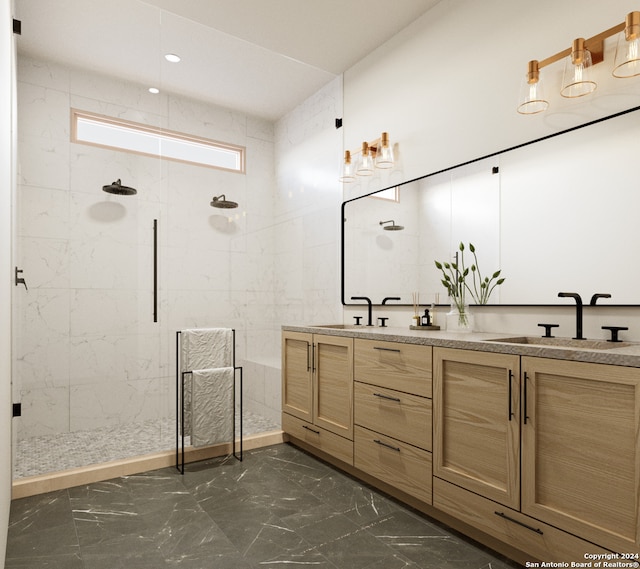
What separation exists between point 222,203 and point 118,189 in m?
0.64

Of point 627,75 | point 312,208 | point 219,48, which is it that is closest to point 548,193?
point 627,75

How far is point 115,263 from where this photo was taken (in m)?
2.63

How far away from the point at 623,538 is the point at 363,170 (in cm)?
257

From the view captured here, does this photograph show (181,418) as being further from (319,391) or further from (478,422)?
(478,422)

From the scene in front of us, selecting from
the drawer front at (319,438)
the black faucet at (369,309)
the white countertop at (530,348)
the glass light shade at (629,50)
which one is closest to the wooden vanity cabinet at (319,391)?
the drawer front at (319,438)

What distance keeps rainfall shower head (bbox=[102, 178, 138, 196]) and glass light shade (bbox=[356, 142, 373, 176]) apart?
1563 millimetres

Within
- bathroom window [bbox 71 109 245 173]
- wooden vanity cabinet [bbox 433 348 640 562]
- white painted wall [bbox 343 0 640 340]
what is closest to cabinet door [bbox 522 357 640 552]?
wooden vanity cabinet [bbox 433 348 640 562]

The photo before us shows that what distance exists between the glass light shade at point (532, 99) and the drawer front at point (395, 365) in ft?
4.18

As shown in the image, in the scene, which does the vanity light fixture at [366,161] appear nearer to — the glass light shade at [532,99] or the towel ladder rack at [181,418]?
the glass light shade at [532,99]

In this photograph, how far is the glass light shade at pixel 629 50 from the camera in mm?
1733

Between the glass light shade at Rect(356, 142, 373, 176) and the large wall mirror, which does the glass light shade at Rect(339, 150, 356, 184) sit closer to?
the glass light shade at Rect(356, 142, 373, 176)

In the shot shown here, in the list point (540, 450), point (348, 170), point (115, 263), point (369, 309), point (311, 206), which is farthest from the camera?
point (311, 206)

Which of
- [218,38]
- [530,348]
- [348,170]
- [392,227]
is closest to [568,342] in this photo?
[530,348]

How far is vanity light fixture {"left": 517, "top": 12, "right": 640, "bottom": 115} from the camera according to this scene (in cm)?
176
